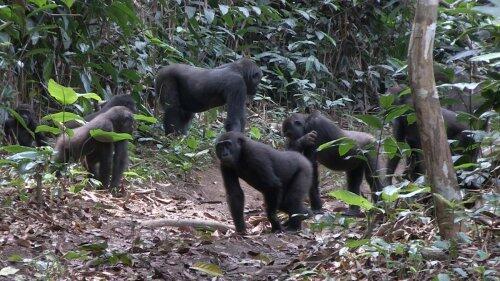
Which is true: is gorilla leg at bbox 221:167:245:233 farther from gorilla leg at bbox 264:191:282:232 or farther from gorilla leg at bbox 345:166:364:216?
gorilla leg at bbox 345:166:364:216

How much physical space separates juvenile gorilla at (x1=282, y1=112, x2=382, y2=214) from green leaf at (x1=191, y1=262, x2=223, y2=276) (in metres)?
3.78

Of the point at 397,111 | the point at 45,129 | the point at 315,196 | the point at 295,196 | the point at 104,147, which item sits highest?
the point at 397,111

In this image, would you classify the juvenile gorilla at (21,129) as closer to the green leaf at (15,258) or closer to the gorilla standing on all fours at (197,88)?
the gorilla standing on all fours at (197,88)

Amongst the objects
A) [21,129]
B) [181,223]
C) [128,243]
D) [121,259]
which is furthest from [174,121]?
[121,259]

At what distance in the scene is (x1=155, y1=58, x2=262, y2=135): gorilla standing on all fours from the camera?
13820mm

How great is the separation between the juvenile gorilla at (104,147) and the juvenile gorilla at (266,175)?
1661 millimetres

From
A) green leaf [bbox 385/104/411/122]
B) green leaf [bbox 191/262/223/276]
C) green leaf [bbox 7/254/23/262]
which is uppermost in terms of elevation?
green leaf [bbox 385/104/411/122]

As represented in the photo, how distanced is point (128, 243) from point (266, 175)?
1905mm

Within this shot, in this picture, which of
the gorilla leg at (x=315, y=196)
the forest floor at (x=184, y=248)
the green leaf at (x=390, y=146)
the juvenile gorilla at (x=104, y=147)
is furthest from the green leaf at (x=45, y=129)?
the gorilla leg at (x=315, y=196)

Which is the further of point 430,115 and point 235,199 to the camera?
point 235,199

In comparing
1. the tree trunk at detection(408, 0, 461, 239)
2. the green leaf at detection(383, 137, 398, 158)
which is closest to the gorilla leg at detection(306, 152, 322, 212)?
the green leaf at detection(383, 137, 398, 158)

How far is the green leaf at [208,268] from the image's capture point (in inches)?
261

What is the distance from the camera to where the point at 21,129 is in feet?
38.0

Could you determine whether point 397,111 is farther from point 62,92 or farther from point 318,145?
point 318,145
